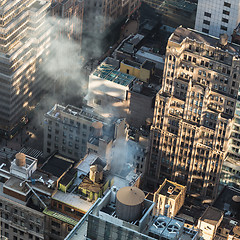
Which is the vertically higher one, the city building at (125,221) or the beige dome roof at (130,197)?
the beige dome roof at (130,197)

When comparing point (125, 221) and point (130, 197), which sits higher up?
point (130, 197)

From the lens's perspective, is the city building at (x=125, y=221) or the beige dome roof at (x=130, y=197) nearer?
the city building at (x=125, y=221)

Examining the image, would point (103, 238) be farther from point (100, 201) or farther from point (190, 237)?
point (190, 237)

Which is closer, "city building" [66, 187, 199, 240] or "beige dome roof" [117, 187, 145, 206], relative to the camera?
"city building" [66, 187, 199, 240]

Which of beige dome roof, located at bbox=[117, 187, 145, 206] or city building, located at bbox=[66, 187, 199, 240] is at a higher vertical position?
beige dome roof, located at bbox=[117, 187, 145, 206]

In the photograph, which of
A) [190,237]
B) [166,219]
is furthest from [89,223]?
[190,237]

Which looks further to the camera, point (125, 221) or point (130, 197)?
point (130, 197)
